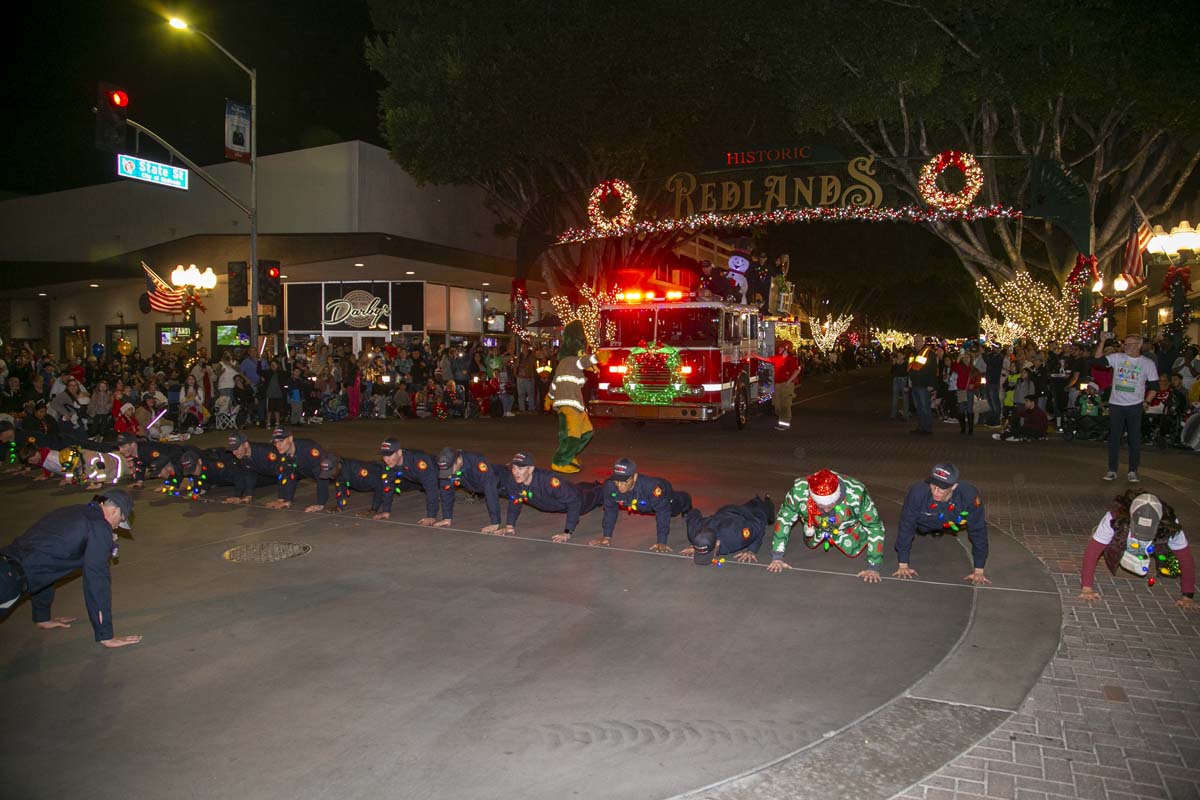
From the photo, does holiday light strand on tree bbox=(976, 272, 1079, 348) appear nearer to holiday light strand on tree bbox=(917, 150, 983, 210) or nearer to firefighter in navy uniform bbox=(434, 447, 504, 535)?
holiday light strand on tree bbox=(917, 150, 983, 210)

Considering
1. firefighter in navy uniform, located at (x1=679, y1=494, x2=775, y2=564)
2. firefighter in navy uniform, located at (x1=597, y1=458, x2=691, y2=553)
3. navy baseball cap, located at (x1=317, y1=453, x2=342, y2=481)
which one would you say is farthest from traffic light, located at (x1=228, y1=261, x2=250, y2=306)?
firefighter in navy uniform, located at (x1=679, y1=494, x2=775, y2=564)

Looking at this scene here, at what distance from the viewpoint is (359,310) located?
97.9ft

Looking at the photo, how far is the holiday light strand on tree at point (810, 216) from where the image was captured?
1970 centimetres

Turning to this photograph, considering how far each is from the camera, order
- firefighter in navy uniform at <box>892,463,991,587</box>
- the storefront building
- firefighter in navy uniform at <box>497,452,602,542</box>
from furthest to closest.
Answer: the storefront building
firefighter in navy uniform at <box>497,452,602,542</box>
firefighter in navy uniform at <box>892,463,991,587</box>

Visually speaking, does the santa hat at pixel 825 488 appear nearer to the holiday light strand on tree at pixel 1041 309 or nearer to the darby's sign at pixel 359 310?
the holiday light strand on tree at pixel 1041 309

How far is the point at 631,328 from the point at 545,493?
9.87 m

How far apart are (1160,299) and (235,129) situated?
25.3 m

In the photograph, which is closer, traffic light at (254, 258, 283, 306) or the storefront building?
traffic light at (254, 258, 283, 306)

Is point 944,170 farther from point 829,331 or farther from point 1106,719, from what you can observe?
point 829,331

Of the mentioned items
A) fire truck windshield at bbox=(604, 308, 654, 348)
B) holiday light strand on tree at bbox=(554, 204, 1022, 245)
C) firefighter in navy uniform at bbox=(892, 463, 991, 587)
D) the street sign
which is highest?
the street sign

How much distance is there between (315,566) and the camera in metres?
7.57

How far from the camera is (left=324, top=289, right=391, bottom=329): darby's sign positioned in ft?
97.8

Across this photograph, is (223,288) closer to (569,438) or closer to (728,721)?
(569,438)

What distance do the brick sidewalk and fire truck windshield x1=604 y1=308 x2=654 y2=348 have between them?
11693mm
